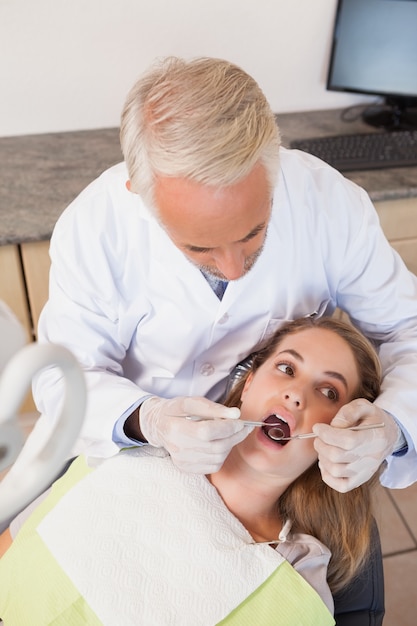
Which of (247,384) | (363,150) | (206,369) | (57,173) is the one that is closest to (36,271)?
(57,173)

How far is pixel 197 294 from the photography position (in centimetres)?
127

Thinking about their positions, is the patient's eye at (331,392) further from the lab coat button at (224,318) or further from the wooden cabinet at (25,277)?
the wooden cabinet at (25,277)

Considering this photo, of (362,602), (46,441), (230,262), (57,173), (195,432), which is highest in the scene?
(46,441)

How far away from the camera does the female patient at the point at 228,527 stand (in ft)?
3.63

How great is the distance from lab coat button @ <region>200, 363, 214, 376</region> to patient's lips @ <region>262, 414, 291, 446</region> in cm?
21

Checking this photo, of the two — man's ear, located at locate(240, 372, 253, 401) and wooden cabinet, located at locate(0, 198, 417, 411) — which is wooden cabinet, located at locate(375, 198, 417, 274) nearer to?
wooden cabinet, located at locate(0, 198, 417, 411)

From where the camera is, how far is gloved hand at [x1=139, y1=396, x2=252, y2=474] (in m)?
1.08

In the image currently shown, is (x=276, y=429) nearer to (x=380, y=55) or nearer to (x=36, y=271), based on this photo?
(x=36, y=271)

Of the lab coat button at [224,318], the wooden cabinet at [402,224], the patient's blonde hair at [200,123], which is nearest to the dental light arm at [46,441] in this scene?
the patient's blonde hair at [200,123]

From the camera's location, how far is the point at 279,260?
130cm

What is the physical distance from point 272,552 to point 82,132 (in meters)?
1.58

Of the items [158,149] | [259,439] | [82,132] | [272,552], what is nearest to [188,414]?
[259,439]

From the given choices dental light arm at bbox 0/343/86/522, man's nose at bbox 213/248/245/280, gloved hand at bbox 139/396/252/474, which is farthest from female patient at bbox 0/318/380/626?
dental light arm at bbox 0/343/86/522

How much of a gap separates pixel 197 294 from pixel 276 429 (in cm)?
32
